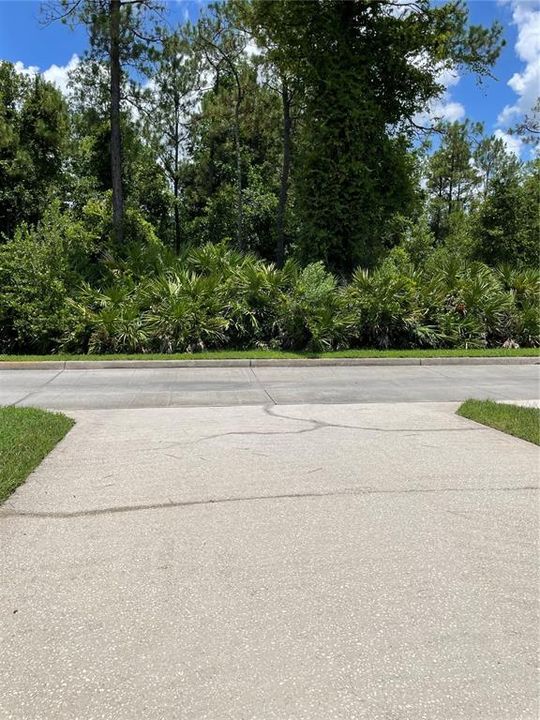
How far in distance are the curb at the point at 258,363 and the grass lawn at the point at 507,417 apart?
555cm

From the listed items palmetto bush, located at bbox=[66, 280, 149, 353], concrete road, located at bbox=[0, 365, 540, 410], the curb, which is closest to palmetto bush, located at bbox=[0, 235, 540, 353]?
palmetto bush, located at bbox=[66, 280, 149, 353]

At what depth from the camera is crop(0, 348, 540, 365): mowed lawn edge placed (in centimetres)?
1402

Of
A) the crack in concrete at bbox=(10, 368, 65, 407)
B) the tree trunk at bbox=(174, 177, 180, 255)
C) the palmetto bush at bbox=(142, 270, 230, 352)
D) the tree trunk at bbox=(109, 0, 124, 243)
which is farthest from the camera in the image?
the tree trunk at bbox=(174, 177, 180, 255)

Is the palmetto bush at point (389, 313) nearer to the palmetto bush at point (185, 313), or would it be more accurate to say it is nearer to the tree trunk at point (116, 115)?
the palmetto bush at point (185, 313)

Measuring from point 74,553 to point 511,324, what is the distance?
52.7 ft

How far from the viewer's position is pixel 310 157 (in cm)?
2050

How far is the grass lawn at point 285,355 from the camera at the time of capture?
14.0m

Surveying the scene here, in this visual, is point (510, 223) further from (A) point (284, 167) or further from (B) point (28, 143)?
(B) point (28, 143)

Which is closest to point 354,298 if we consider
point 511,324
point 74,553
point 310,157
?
point 511,324

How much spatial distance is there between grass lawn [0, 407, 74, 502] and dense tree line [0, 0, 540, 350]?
25.7ft

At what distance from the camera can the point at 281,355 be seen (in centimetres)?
1466

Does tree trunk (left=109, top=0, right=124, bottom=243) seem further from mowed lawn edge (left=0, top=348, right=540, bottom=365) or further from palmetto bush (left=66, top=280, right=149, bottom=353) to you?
mowed lawn edge (left=0, top=348, right=540, bottom=365)

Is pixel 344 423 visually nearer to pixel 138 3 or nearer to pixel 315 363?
pixel 315 363

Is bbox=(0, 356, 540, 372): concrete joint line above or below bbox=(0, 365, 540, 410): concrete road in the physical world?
above
